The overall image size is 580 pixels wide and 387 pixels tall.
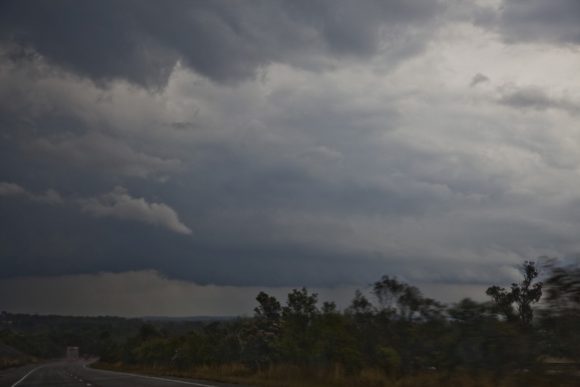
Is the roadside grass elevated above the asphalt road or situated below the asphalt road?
above

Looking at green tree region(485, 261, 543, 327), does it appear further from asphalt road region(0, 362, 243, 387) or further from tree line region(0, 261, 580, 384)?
asphalt road region(0, 362, 243, 387)

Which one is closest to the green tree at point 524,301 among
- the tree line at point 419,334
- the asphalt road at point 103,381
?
the tree line at point 419,334

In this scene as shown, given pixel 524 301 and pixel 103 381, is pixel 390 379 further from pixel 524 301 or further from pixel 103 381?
pixel 103 381

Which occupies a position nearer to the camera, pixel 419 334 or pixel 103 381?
pixel 419 334

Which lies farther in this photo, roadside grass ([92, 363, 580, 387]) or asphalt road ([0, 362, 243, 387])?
asphalt road ([0, 362, 243, 387])

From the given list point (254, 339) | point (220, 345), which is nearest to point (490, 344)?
point (254, 339)

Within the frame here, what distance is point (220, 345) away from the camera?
43656 mm

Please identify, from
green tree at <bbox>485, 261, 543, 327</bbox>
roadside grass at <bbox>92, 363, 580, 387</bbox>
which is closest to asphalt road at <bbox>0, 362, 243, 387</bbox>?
roadside grass at <bbox>92, 363, 580, 387</bbox>

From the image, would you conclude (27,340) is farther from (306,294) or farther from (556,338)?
(556,338)

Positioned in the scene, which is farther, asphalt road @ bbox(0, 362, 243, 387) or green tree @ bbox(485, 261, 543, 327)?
asphalt road @ bbox(0, 362, 243, 387)

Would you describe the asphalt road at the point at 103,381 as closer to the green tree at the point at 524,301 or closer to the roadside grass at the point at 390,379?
the roadside grass at the point at 390,379

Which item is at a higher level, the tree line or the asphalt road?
the tree line

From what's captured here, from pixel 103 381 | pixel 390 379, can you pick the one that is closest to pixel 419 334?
pixel 390 379

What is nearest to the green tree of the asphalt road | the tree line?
the tree line
